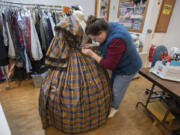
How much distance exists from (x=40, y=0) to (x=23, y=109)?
209 centimetres

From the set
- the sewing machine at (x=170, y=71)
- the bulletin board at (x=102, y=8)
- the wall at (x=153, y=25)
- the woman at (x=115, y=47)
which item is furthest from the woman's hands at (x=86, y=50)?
the bulletin board at (x=102, y=8)

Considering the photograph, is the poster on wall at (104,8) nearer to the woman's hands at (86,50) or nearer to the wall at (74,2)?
the wall at (74,2)

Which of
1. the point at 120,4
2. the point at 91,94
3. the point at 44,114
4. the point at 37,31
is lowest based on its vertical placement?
the point at 44,114

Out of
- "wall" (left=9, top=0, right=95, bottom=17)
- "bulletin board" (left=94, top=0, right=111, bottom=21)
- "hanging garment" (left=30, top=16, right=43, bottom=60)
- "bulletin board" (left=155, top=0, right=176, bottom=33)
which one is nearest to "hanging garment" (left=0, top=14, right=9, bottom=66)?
"hanging garment" (left=30, top=16, right=43, bottom=60)

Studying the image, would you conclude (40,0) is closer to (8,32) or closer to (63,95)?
(8,32)

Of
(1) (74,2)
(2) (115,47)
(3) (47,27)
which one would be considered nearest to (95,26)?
(2) (115,47)

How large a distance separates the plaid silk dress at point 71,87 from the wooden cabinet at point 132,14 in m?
1.74

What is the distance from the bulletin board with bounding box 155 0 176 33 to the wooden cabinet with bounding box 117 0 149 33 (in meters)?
0.32

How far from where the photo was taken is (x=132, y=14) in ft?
7.93

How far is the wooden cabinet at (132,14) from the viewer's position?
7.27 feet

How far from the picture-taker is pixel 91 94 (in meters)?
1.10

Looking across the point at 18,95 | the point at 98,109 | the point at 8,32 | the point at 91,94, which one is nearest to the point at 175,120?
the point at 98,109

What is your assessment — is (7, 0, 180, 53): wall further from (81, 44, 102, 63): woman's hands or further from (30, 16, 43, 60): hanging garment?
(81, 44, 102, 63): woman's hands

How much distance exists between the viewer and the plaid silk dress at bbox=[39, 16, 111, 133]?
106cm
